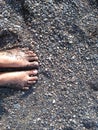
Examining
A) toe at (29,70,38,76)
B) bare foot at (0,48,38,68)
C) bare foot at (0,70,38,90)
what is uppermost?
bare foot at (0,48,38,68)

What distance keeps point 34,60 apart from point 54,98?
0.30m

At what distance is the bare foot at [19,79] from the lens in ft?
7.39

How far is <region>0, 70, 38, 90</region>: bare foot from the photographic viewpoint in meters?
2.25

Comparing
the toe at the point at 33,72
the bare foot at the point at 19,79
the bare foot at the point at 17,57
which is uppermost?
the bare foot at the point at 17,57

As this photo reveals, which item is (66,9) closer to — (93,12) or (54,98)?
(93,12)

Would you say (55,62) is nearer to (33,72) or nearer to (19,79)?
(33,72)

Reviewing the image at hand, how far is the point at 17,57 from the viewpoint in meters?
2.27

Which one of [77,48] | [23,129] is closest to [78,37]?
[77,48]

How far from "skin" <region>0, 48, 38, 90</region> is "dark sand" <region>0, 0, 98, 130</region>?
0.14ft

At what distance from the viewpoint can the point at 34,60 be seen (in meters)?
2.26

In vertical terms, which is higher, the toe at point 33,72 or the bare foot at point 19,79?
the toe at point 33,72

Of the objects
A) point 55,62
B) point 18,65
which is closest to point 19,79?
point 18,65

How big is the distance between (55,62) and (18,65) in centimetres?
27

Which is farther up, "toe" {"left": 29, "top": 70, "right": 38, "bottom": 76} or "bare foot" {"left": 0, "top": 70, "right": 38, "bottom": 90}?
"toe" {"left": 29, "top": 70, "right": 38, "bottom": 76}
